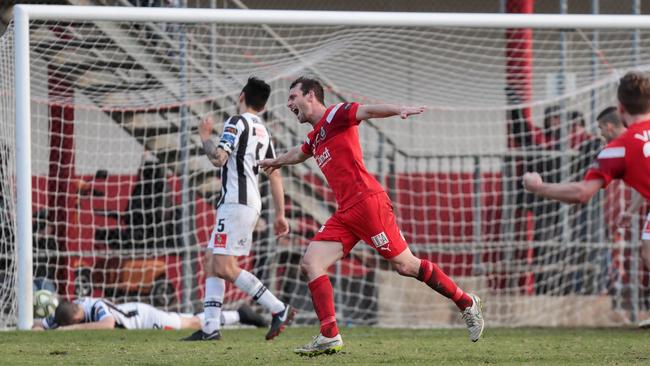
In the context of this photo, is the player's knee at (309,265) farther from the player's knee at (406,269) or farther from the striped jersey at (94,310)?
the striped jersey at (94,310)

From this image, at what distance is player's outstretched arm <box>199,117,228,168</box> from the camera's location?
26.9ft

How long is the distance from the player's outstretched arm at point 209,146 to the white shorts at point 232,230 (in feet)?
1.25

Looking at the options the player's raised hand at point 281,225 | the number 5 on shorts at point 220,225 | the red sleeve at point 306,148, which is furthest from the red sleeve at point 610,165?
the number 5 on shorts at point 220,225

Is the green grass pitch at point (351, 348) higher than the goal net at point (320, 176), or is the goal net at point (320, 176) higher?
the goal net at point (320, 176)

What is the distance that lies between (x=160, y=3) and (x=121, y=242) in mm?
2418

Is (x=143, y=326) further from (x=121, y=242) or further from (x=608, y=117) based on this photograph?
(x=608, y=117)

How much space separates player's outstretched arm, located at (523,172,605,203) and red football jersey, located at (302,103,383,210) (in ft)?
5.21

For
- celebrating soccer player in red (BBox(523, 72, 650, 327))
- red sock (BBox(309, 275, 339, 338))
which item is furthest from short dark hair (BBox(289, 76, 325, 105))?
celebrating soccer player in red (BBox(523, 72, 650, 327))

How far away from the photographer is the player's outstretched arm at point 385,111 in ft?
21.0

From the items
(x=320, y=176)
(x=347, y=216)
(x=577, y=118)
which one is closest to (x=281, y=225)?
(x=347, y=216)

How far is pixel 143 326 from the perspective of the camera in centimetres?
1046

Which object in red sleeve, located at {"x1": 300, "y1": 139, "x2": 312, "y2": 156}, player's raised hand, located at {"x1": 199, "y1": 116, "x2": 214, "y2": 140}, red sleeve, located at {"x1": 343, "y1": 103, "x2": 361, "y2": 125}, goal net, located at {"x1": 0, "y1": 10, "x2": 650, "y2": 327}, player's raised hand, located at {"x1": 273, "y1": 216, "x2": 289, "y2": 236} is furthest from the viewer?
goal net, located at {"x1": 0, "y1": 10, "x2": 650, "y2": 327}

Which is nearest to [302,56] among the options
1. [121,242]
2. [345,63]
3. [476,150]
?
[345,63]

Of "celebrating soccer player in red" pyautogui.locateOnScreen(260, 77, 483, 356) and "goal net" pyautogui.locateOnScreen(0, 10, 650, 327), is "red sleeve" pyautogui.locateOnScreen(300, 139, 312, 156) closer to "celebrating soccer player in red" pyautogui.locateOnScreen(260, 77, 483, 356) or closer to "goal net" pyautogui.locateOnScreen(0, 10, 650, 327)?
"celebrating soccer player in red" pyautogui.locateOnScreen(260, 77, 483, 356)
